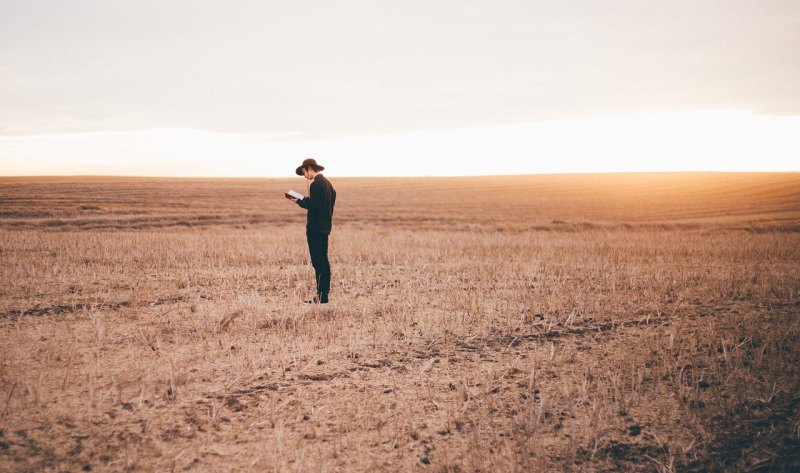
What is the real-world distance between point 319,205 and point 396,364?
327 cm

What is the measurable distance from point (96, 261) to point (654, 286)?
12127 mm

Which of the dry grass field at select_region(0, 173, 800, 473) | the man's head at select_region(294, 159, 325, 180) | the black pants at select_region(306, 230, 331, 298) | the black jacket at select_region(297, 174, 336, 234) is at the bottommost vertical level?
the dry grass field at select_region(0, 173, 800, 473)

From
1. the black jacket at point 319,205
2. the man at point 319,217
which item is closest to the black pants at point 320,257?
the man at point 319,217

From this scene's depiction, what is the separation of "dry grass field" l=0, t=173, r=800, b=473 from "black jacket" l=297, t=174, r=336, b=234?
52.1 inches

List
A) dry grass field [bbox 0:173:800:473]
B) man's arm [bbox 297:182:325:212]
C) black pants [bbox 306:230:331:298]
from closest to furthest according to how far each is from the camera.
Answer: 1. dry grass field [bbox 0:173:800:473]
2. man's arm [bbox 297:182:325:212]
3. black pants [bbox 306:230:331:298]

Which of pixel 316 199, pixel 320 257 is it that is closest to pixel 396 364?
pixel 320 257

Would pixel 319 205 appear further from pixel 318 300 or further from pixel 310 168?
pixel 318 300

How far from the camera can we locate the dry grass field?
345 centimetres

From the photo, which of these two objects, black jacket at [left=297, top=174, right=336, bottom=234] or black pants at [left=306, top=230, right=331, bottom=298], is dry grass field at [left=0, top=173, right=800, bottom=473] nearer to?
black pants at [left=306, top=230, right=331, bottom=298]

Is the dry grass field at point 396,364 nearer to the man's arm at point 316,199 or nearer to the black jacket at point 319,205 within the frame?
the black jacket at point 319,205

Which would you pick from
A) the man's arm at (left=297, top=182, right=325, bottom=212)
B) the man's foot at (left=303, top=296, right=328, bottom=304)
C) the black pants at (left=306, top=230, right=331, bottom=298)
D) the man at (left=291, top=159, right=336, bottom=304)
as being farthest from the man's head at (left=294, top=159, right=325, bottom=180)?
the man's foot at (left=303, top=296, right=328, bottom=304)

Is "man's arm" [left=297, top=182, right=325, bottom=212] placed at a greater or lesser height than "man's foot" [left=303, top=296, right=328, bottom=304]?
greater

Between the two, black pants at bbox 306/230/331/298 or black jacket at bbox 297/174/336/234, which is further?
black pants at bbox 306/230/331/298

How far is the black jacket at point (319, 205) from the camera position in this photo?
24.6ft
